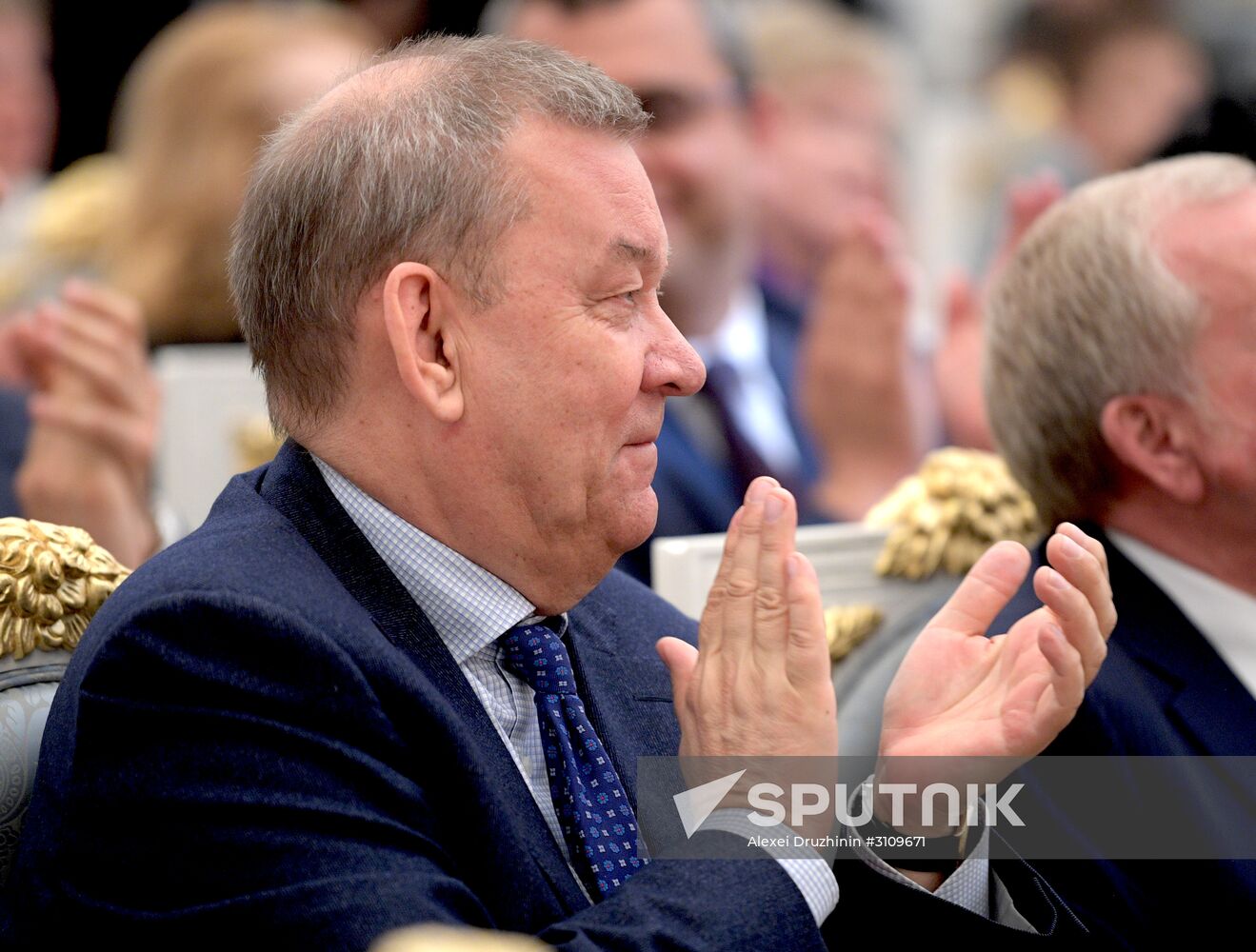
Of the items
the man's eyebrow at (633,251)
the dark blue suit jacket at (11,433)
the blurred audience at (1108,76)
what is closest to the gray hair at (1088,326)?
the man's eyebrow at (633,251)

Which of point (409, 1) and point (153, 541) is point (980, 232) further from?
point (153, 541)

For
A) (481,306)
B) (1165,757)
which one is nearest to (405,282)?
(481,306)

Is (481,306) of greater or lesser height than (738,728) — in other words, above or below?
above

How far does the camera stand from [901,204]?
6.05 m

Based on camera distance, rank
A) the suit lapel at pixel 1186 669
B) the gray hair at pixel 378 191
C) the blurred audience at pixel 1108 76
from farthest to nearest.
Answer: the blurred audience at pixel 1108 76 → the suit lapel at pixel 1186 669 → the gray hair at pixel 378 191

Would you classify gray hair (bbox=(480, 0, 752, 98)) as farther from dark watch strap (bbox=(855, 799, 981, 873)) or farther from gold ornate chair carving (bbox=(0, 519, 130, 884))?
dark watch strap (bbox=(855, 799, 981, 873))

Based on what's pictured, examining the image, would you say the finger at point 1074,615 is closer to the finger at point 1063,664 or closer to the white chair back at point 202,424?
the finger at point 1063,664

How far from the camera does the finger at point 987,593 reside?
1516mm

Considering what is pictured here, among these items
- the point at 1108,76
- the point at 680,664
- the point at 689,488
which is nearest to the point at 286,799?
the point at 680,664

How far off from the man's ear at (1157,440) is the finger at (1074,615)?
1.95 feet

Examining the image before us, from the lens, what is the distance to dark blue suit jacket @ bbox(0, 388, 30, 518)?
2.28 meters

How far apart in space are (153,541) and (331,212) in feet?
3.45

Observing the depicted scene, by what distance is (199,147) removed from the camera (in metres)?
3.33

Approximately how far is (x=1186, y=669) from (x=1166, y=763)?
139 mm
